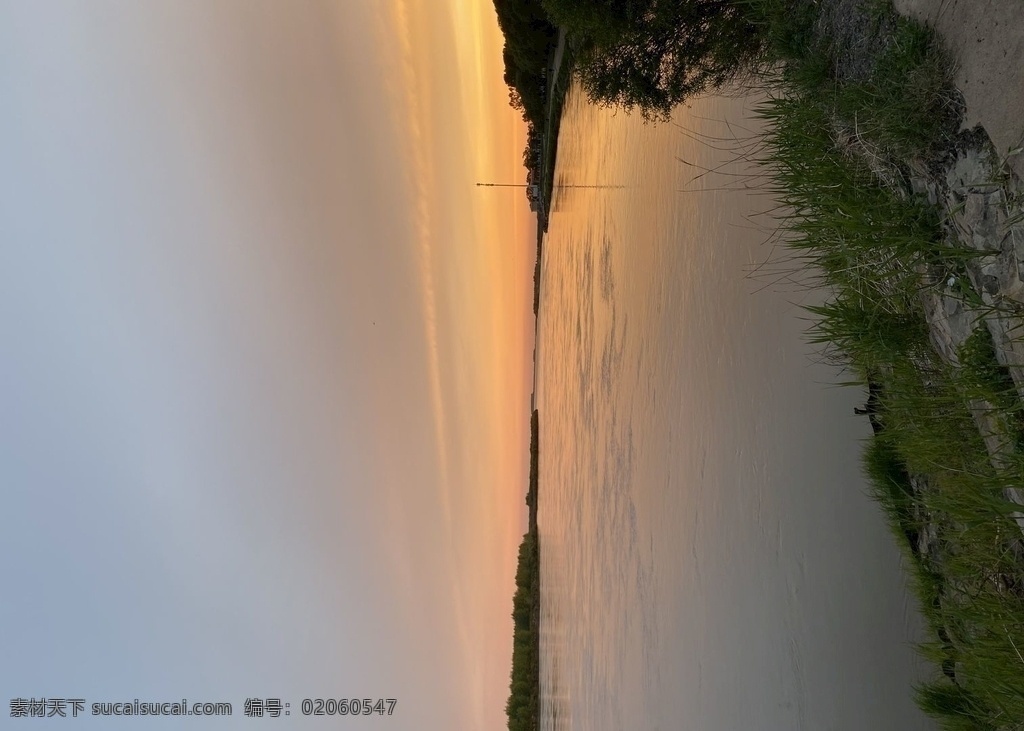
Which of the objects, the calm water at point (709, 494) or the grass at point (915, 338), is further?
the calm water at point (709, 494)

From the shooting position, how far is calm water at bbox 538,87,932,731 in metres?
3.00

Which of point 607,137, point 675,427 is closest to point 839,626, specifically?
point 675,427

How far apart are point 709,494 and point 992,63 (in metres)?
3.61

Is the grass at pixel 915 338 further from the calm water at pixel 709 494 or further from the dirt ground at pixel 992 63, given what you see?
the calm water at pixel 709 494

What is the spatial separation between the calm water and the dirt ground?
158 centimetres

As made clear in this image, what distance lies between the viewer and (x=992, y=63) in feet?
5.31

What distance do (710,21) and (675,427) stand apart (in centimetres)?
328

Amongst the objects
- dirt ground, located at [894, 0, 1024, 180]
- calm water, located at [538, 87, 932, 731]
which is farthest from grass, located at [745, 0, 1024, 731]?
calm water, located at [538, 87, 932, 731]

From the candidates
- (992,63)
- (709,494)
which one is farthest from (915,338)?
(709,494)

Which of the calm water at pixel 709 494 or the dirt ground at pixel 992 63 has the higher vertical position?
the dirt ground at pixel 992 63

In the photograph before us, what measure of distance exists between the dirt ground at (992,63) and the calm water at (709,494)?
5.19 ft

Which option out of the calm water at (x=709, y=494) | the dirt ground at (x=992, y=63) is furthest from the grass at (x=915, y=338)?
the calm water at (x=709, y=494)

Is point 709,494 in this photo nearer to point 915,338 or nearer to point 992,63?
point 915,338

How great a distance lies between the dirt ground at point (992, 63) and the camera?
5.11 ft
